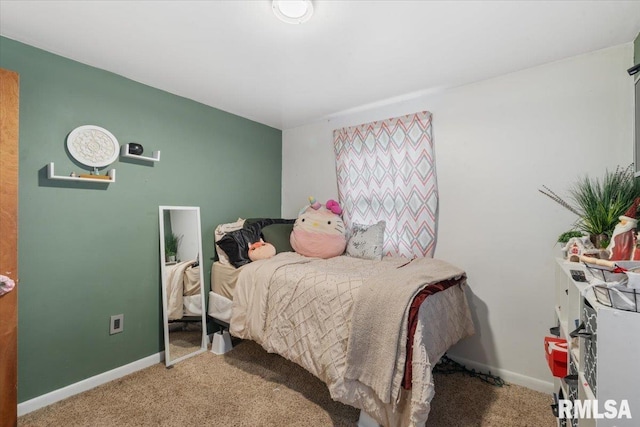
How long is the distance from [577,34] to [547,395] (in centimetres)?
231

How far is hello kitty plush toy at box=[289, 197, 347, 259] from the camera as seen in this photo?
8.85 feet

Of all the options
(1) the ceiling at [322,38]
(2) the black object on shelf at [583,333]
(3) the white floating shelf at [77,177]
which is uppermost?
(1) the ceiling at [322,38]

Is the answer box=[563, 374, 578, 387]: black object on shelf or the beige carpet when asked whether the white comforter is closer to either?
the beige carpet

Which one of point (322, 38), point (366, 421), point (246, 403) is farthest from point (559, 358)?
point (322, 38)

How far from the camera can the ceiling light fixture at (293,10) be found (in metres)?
1.43

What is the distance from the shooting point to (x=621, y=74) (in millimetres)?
1831

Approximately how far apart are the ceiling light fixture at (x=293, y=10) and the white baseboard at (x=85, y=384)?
2.64 m

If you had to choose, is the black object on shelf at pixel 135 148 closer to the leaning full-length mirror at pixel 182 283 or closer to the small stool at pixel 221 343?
the leaning full-length mirror at pixel 182 283

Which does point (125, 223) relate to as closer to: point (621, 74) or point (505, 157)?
point (505, 157)

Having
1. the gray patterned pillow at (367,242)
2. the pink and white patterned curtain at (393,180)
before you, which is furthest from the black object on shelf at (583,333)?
the gray patterned pillow at (367,242)

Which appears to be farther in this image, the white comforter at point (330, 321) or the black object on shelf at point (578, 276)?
the white comforter at point (330, 321)

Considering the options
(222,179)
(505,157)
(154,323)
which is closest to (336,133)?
(222,179)

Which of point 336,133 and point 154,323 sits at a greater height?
point 336,133

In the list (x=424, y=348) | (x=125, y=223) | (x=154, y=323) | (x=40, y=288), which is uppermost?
(x=125, y=223)
